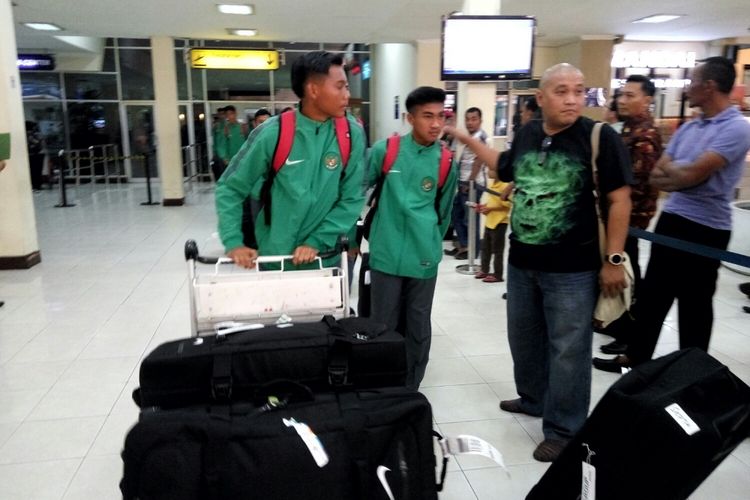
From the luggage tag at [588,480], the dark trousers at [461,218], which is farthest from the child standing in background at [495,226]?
the luggage tag at [588,480]

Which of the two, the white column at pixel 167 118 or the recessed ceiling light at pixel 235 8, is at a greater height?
the recessed ceiling light at pixel 235 8

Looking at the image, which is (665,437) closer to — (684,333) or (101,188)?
(684,333)

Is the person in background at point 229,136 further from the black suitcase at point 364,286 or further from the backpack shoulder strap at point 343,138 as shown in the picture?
the backpack shoulder strap at point 343,138

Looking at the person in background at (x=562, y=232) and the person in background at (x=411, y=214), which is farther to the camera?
the person in background at (x=411, y=214)

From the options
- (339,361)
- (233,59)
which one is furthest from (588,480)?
(233,59)

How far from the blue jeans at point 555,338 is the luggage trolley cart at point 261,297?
0.83 m

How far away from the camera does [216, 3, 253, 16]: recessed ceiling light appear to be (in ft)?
24.0

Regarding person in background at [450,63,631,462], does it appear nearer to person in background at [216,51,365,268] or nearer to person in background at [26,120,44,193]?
person in background at [216,51,365,268]

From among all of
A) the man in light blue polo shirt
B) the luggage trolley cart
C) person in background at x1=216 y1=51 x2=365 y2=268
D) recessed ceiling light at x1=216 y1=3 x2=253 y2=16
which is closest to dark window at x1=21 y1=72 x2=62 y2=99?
recessed ceiling light at x1=216 y1=3 x2=253 y2=16

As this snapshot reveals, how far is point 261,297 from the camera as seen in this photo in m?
1.90

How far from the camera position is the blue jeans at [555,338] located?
2225mm

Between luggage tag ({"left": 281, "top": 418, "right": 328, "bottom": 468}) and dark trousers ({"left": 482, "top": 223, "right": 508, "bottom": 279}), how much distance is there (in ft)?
12.5

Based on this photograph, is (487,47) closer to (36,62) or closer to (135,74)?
(36,62)

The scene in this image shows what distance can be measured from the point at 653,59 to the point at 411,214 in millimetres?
11870
